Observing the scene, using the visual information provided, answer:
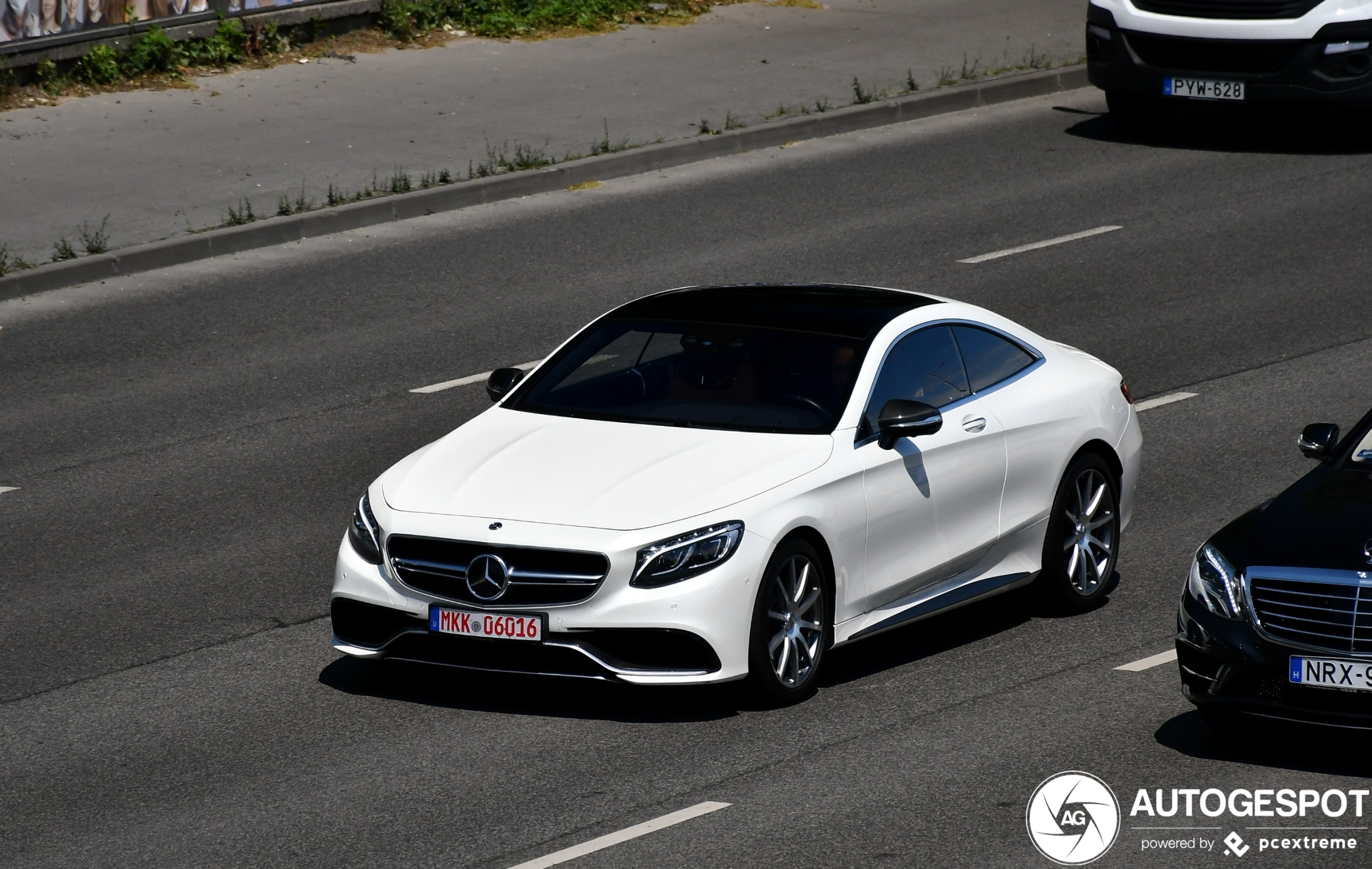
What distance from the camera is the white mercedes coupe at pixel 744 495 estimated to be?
7.75 meters

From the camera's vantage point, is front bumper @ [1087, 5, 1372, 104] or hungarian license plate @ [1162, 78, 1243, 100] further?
hungarian license plate @ [1162, 78, 1243, 100]

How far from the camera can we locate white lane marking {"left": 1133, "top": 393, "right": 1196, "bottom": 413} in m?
12.6

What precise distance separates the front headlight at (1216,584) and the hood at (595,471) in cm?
154

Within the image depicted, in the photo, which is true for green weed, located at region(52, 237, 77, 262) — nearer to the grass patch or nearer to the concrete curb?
the concrete curb

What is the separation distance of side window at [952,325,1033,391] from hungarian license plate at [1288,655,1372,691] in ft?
8.22

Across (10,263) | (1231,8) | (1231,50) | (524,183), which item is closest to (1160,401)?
(524,183)

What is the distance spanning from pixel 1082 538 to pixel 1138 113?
11.8 meters

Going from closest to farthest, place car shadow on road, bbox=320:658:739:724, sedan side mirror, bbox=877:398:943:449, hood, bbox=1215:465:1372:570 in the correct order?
1. hood, bbox=1215:465:1372:570
2. car shadow on road, bbox=320:658:739:724
3. sedan side mirror, bbox=877:398:943:449

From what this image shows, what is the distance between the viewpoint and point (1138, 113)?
20438 mm

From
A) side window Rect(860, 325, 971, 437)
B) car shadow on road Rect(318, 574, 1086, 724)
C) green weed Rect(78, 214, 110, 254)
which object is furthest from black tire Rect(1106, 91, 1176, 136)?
car shadow on road Rect(318, 574, 1086, 724)

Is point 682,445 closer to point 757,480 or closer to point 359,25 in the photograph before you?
point 757,480

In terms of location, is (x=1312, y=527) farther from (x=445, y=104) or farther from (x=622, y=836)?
(x=445, y=104)

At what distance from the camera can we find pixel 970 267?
15.7 meters

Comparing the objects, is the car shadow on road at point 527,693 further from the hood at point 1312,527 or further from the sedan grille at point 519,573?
the hood at point 1312,527
